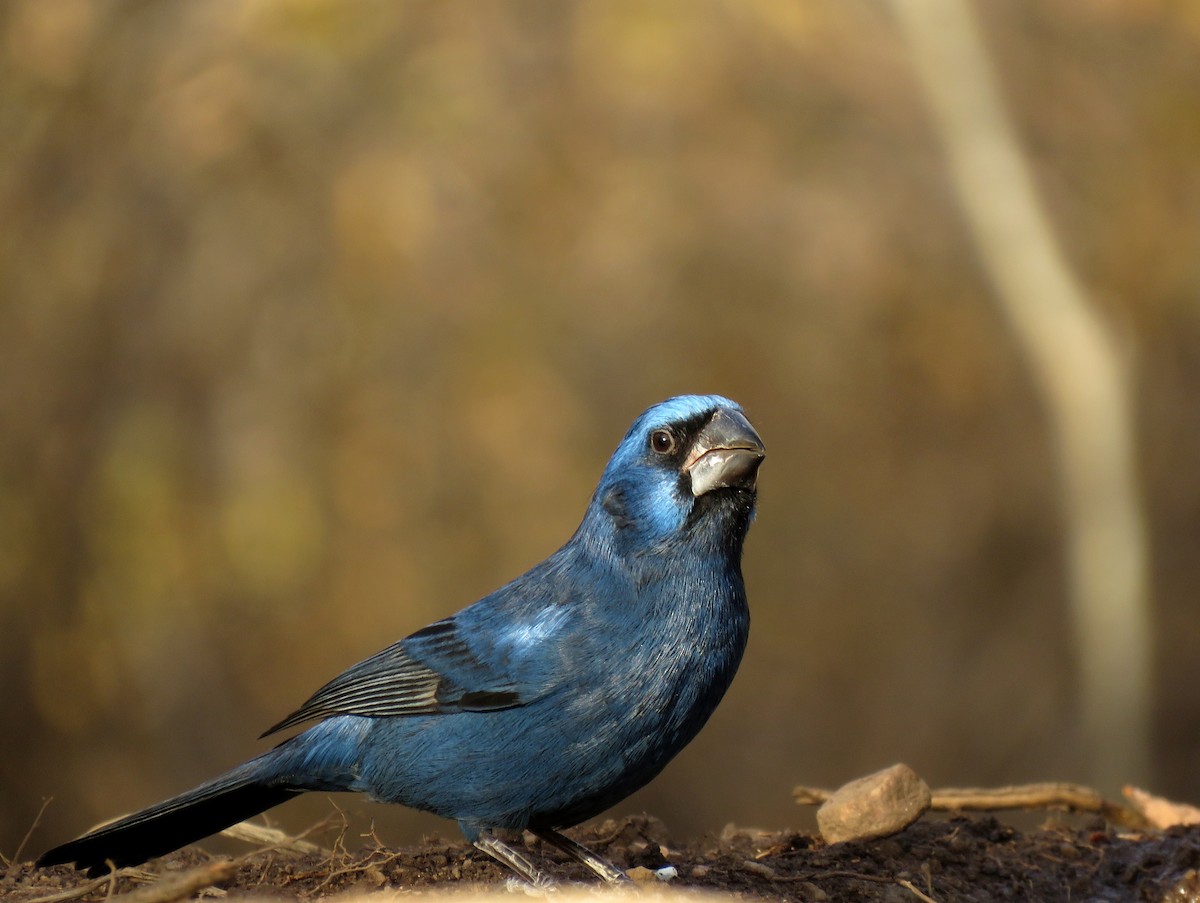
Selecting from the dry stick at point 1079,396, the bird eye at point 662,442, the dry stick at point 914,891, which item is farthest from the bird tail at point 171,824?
the dry stick at point 1079,396

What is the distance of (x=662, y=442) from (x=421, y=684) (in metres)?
0.96

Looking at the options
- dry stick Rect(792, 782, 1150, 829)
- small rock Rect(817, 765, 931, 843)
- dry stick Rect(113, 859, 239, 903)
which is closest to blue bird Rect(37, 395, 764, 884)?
small rock Rect(817, 765, 931, 843)

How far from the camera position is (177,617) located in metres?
7.45

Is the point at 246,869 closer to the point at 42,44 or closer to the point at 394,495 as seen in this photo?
the point at 394,495

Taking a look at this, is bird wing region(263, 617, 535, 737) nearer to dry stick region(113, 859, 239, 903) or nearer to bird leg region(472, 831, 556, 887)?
bird leg region(472, 831, 556, 887)

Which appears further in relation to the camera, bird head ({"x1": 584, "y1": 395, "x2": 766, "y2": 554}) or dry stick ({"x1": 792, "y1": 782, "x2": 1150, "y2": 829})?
dry stick ({"x1": 792, "y1": 782, "x2": 1150, "y2": 829})

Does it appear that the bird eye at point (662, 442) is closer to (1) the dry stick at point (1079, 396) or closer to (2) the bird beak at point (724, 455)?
(2) the bird beak at point (724, 455)

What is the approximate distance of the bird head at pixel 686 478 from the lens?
12.2ft

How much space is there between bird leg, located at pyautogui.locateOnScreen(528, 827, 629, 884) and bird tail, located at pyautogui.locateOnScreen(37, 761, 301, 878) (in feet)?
2.55

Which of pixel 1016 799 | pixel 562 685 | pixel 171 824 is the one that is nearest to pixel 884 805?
pixel 1016 799

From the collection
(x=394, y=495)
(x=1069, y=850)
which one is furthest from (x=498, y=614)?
(x=394, y=495)

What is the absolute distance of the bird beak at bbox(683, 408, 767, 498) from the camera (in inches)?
146

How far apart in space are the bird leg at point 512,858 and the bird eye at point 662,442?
1.12 m

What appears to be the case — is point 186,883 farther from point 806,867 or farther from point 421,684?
point 806,867
